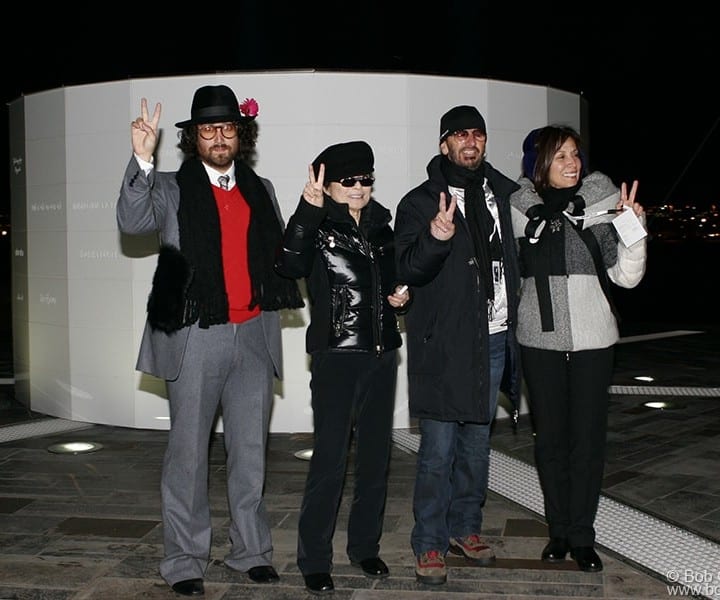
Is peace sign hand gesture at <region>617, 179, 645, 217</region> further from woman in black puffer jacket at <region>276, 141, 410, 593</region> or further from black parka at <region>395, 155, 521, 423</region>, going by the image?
woman in black puffer jacket at <region>276, 141, 410, 593</region>

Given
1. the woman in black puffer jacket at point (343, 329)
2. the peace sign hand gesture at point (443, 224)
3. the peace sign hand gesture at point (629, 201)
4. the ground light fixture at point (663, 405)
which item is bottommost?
the ground light fixture at point (663, 405)

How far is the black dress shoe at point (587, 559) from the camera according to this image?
11.0 ft

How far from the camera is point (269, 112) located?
570cm

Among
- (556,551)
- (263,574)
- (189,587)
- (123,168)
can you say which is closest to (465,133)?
(556,551)

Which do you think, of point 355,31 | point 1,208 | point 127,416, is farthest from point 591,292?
point 1,208

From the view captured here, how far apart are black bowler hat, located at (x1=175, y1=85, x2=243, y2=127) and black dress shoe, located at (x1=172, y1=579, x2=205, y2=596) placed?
162cm

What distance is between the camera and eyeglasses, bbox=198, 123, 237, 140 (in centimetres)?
320

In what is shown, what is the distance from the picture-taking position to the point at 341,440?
10.5 feet

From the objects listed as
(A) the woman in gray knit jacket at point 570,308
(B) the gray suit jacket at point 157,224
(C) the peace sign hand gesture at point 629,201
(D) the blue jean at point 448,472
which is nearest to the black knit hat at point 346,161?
(B) the gray suit jacket at point 157,224

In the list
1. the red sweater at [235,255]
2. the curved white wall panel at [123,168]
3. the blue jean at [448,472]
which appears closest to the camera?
the red sweater at [235,255]

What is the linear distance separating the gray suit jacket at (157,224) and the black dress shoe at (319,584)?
0.78 m

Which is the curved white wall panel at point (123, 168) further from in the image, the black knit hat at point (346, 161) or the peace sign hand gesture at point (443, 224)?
the peace sign hand gesture at point (443, 224)

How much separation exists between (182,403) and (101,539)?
3.32ft

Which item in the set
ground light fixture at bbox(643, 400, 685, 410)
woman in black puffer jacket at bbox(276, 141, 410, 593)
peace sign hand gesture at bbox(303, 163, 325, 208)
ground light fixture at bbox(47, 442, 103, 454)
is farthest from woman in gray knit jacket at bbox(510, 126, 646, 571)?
ground light fixture at bbox(643, 400, 685, 410)
